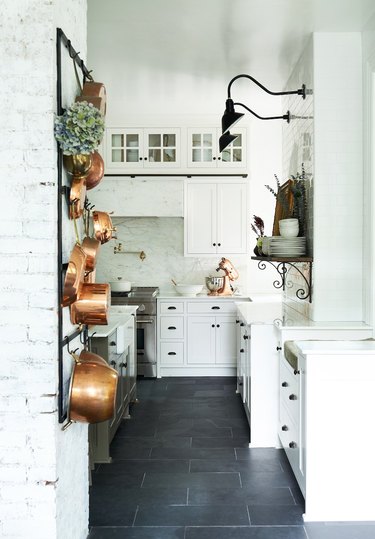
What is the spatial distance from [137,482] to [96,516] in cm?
47

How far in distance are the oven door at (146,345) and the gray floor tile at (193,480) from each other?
2.56 m

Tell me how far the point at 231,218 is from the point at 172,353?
165cm

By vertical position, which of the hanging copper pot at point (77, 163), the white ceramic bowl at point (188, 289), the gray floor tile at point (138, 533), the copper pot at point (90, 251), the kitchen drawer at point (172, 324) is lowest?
the gray floor tile at point (138, 533)

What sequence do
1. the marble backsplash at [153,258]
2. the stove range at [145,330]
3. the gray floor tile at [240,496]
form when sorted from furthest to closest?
the marble backsplash at [153,258]
the stove range at [145,330]
the gray floor tile at [240,496]

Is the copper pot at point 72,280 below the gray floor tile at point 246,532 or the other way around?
the other way around

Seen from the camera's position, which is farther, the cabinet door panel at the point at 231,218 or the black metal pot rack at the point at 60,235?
the cabinet door panel at the point at 231,218

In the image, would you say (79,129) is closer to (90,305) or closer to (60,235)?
(60,235)

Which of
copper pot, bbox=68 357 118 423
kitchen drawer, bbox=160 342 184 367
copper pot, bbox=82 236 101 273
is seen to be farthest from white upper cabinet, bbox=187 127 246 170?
copper pot, bbox=68 357 118 423

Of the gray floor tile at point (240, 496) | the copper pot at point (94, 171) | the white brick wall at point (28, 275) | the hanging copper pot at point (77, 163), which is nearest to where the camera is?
the white brick wall at point (28, 275)

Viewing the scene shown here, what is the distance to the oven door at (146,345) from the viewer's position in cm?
598

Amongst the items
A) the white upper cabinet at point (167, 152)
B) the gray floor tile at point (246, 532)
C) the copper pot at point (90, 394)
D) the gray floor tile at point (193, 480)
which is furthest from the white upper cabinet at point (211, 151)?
the copper pot at point (90, 394)

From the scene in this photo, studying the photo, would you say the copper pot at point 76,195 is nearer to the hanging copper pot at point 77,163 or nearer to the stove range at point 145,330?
the hanging copper pot at point 77,163

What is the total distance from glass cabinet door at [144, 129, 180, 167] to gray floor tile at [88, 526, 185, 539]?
418 cm

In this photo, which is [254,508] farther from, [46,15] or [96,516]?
[46,15]
